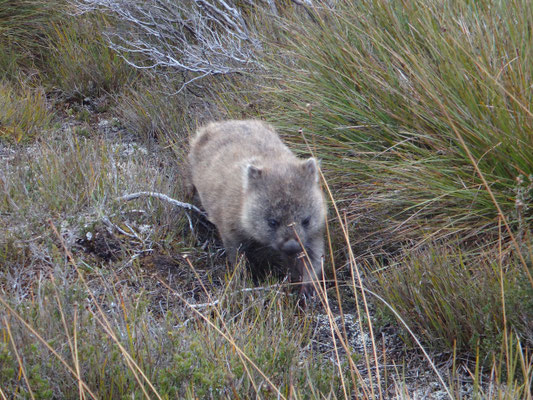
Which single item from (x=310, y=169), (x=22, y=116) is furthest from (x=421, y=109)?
(x=22, y=116)

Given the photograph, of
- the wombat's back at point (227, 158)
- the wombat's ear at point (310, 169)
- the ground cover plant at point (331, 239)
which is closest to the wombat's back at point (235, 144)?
the wombat's back at point (227, 158)

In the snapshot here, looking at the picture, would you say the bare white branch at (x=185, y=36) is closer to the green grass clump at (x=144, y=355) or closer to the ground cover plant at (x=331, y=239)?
the ground cover plant at (x=331, y=239)

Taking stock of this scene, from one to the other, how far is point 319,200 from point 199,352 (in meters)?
1.83

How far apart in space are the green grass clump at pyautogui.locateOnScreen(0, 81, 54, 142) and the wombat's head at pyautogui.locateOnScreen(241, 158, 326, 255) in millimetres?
3363

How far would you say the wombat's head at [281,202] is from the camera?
4375 mm

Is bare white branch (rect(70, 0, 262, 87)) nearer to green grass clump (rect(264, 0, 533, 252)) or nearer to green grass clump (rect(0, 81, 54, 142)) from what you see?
green grass clump (rect(0, 81, 54, 142))

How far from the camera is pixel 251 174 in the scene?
4.54 meters

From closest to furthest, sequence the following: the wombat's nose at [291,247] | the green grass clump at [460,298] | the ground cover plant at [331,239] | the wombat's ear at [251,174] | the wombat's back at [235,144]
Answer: the ground cover plant at [331,239], the green grass clump at [460,298], the wombat's nose at [291,247], the wombat's ear at [251,174], the wombat's back at [235,144]

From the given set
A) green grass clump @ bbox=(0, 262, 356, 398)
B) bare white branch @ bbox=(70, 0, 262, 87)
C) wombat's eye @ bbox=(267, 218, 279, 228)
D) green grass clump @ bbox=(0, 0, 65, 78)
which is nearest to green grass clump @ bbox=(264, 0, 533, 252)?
wombat's eye @ bbox=(267, 218, 279, 228)

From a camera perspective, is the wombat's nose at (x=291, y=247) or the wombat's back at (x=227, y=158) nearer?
the wombat's nose at (x=291, y=247)

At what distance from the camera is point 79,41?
8.52m

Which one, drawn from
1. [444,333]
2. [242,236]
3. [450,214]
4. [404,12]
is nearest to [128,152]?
[242,236]

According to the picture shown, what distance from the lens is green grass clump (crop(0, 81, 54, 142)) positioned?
267 inches

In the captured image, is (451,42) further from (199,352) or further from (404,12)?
(199,352)
